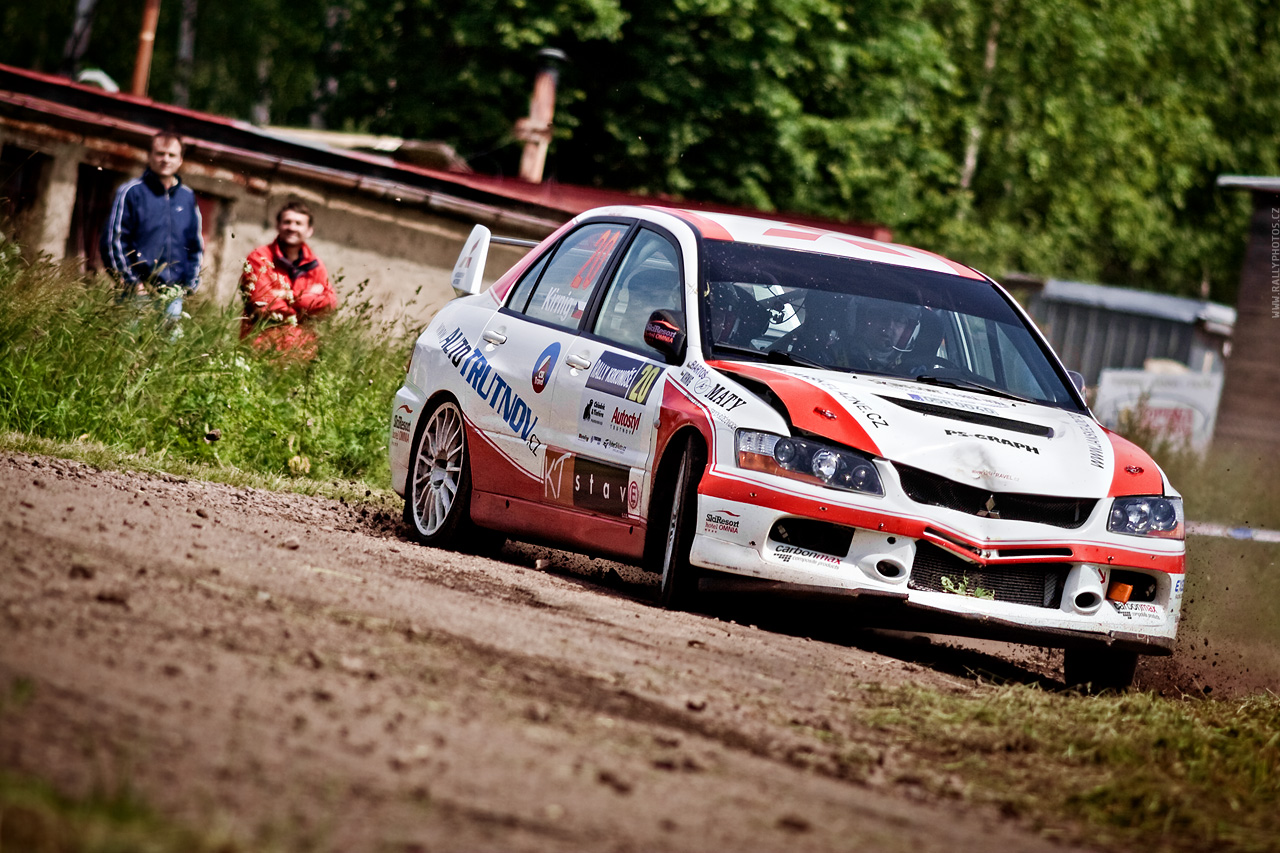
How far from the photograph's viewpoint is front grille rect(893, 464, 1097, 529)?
22.2 feet

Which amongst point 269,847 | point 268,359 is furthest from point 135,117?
point 269,847

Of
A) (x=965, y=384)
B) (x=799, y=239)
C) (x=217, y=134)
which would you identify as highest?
(x=217, y=134)

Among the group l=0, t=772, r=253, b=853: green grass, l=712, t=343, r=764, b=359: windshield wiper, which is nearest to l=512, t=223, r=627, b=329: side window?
l=712, t=343, r=764, b=359: windshield wiper

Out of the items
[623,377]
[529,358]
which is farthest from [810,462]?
[529,358]

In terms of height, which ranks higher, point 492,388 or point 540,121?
point 540,121

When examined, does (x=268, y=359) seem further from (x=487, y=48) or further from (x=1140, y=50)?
(x=1140, y=50)

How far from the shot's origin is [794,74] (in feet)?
111

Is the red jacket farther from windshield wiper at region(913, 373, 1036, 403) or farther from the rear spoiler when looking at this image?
windshield wiper at region(913, 373, 1036, 403)

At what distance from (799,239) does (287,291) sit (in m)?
5.32

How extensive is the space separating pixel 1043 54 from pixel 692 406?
132ft

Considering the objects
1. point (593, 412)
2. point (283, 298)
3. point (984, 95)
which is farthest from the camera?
point (984, 95)

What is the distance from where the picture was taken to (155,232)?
13.1 meters

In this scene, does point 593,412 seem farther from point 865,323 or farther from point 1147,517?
point 1147,517

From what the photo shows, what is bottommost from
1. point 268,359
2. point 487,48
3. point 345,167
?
point 268,359
